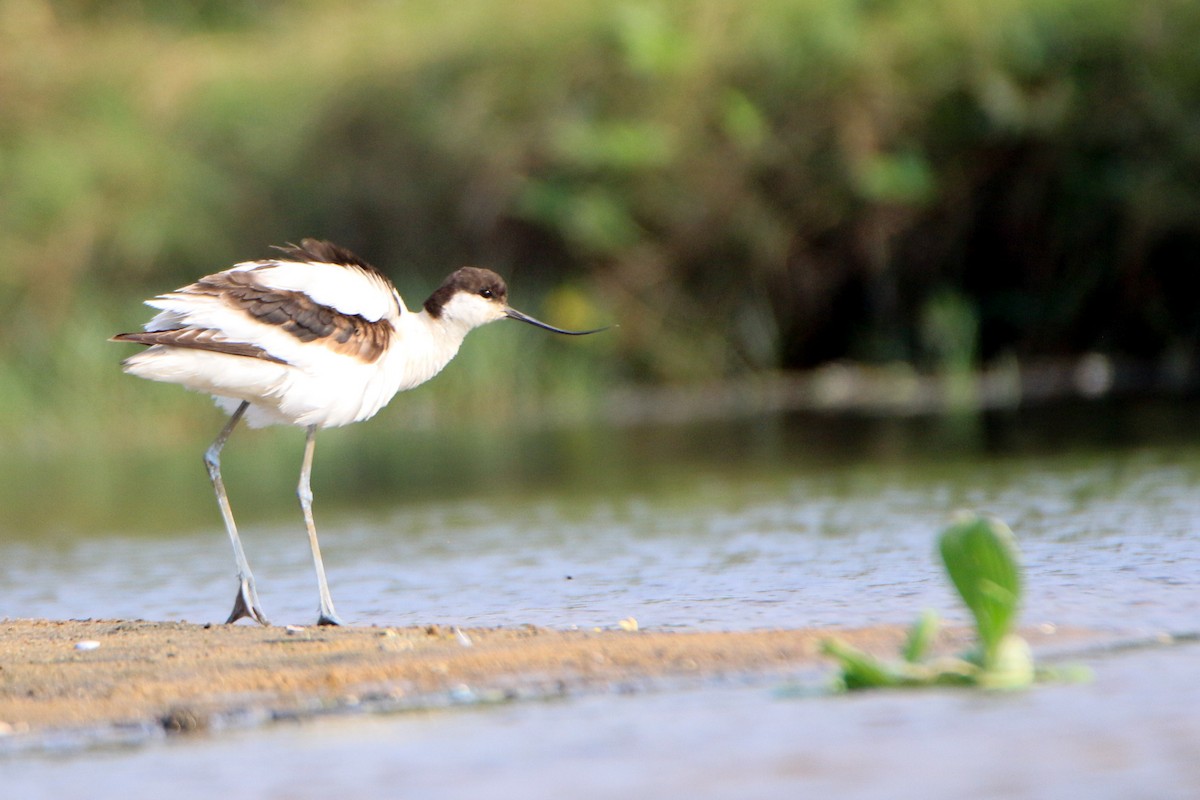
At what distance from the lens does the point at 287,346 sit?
239 inches

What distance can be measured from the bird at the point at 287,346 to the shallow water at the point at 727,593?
682mm

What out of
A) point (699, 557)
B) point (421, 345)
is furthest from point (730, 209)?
point (699, 557)

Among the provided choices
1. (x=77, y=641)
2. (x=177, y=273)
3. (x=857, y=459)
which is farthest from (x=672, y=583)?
(x=177, y=273)

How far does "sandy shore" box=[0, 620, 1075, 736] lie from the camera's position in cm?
438

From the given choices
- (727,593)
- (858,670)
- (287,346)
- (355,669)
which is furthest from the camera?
(287,346)

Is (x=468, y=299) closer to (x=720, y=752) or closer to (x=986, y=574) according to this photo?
(x=986, y=574)

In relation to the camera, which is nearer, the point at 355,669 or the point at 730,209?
the point at 355,669

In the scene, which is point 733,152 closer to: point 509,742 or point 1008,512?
point 1008,512

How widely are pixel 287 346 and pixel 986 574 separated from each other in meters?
2.81

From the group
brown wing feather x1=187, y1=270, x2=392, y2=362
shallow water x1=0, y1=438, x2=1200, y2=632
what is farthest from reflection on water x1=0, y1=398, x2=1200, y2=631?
brown wing feather x1=187, y1=270, x2=392, y2=362

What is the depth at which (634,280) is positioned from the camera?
16.0 metres

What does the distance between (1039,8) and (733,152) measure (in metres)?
3.00

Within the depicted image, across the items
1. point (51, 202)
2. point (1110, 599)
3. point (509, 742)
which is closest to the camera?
point (509, 742)

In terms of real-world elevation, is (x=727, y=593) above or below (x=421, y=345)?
below
